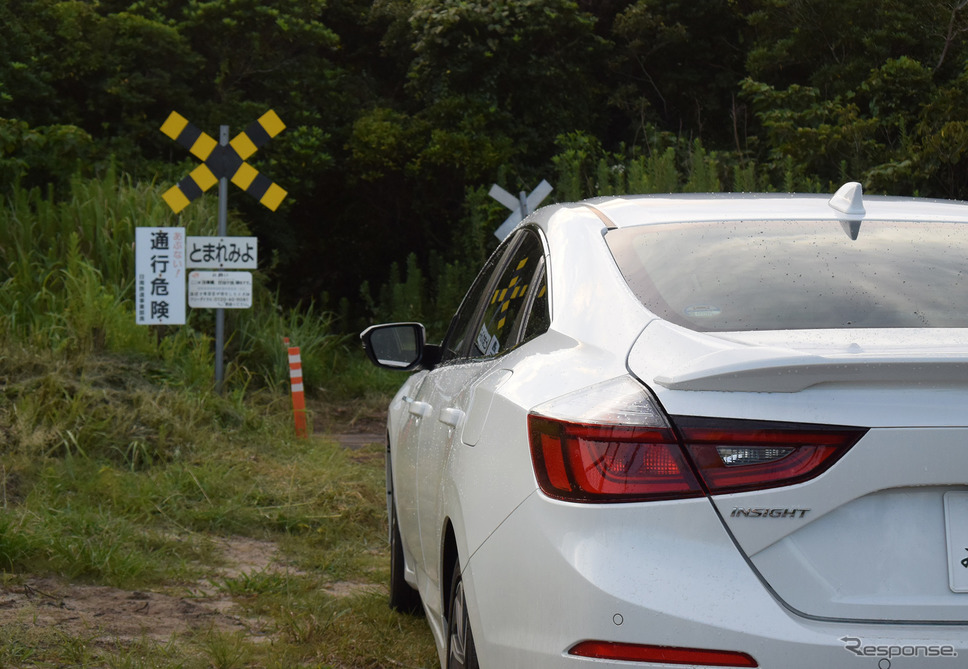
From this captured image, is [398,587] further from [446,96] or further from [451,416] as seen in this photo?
[446,96]

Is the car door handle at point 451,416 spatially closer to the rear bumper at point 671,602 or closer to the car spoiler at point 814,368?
the rear bumper at point 671,602

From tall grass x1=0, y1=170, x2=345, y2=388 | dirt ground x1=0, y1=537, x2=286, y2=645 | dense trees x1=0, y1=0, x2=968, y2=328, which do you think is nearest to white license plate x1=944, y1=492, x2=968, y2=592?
dirt ground x1=0, y1=537, x2=286, y2=645

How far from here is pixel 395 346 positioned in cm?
450

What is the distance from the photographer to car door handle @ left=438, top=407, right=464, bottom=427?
3070mm

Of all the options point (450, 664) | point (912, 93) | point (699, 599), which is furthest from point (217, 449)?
point (912, 93)

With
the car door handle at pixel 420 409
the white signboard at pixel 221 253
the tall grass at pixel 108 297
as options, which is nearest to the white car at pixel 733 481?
the car door handle at pixel 420 409

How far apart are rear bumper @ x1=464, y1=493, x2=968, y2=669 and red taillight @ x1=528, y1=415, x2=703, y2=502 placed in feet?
0.08

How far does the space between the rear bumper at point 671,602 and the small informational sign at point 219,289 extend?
979 centimetres

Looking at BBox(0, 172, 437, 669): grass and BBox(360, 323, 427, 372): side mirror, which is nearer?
BBox(360, 323, 427, 372): side mirror

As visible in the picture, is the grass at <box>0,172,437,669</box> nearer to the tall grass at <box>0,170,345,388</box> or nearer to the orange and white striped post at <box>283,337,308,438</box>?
the tall grass at <box>0,170,345,388</box>

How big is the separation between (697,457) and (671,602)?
0.25 metres

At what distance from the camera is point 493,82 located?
23.9 m

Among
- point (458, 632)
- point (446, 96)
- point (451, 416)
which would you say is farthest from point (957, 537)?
point (446, 96)

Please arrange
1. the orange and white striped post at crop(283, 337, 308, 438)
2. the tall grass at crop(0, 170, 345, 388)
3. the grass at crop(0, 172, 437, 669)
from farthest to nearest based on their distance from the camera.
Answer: the orange and white striped post at crop(283, 337, 308, 438)
the tall grass at crop(0, 170, 345, 388)
the grass at crop(0, 172, 437, 669)
